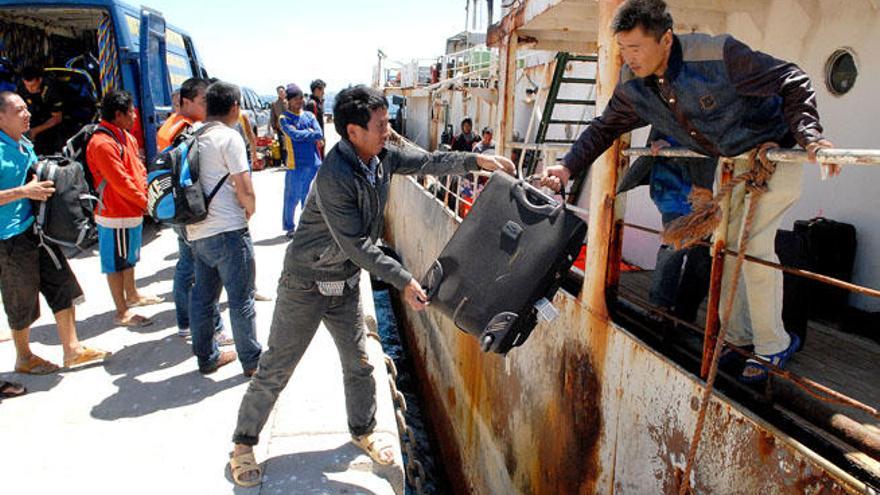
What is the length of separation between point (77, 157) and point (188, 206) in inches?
89.3

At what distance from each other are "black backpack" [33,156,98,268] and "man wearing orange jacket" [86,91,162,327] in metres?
0.55

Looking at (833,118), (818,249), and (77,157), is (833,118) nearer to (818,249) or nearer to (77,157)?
(818,249)

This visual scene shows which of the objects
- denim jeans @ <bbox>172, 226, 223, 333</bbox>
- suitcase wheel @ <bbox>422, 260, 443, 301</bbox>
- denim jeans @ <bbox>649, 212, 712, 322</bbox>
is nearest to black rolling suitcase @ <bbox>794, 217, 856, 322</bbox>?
denim jeans @ <bbox>649, 212, 712, 322</bbox>

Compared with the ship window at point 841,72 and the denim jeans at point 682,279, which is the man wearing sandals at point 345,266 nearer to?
the denim jeans at point 682,279

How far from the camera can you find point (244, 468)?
2.85 meters

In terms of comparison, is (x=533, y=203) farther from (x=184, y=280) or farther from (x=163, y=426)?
(x=184, y=280)

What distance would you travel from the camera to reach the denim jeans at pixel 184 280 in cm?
403

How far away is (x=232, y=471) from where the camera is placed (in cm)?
291

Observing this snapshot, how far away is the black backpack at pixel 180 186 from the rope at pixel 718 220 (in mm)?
2765

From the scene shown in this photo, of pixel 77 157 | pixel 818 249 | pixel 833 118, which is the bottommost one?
pixel 818 249

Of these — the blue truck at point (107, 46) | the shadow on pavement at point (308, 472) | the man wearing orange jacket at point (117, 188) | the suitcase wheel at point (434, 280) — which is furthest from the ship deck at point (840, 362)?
the blue truck at point (107, 46)

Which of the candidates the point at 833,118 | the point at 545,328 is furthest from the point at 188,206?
the point at 833,118

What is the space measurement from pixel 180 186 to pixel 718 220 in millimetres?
2995

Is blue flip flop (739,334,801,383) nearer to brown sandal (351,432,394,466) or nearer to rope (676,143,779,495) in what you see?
rope (676,143,779,495)
